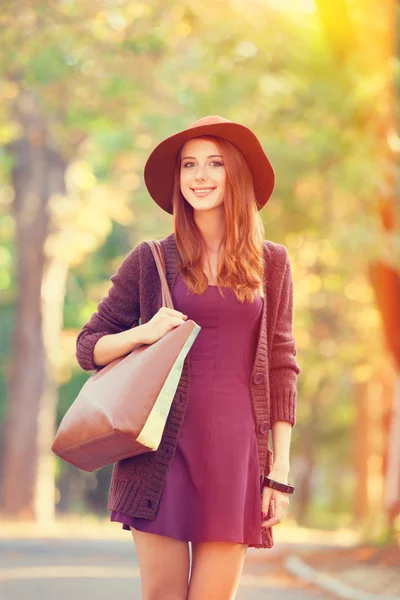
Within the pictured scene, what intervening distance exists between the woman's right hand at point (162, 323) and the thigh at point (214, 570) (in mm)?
714

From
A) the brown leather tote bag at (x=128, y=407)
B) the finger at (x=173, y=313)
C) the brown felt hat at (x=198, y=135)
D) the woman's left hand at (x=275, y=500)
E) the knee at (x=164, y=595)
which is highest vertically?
the brown felt hat at (x=198, y=135)

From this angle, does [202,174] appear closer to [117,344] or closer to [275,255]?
[275,255]

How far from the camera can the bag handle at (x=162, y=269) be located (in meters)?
4.59

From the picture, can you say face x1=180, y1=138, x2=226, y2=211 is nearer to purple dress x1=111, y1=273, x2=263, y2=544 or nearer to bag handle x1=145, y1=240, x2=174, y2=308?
bag handle x1=145, y1=240, x2=174, y2=308

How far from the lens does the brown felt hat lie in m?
4.73

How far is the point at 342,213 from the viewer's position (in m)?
16.3

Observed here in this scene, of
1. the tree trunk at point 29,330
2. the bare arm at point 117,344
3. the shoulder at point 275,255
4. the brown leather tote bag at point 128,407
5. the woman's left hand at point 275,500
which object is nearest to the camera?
the brown leather tote bag at point 128,407

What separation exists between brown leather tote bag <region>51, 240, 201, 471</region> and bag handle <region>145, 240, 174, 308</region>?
197mm

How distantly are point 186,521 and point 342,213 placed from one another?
39.6ft

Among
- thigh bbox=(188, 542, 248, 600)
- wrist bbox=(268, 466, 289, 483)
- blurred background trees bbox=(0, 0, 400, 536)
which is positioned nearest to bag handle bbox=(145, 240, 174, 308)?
wrist bbox=(268, 466, 289, 483)

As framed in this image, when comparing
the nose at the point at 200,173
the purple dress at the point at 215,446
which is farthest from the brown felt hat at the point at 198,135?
the purple dress at the point at 215,446

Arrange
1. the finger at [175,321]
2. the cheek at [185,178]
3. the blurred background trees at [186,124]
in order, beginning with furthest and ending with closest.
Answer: the blurred background trees at [186,124]
the cheek at [185,178]
the finger at [175,321]

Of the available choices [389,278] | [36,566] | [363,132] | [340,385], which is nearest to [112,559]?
[36,566]

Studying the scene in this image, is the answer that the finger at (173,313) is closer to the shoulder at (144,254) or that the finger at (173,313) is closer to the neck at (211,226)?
the shoulder at (144,254)
